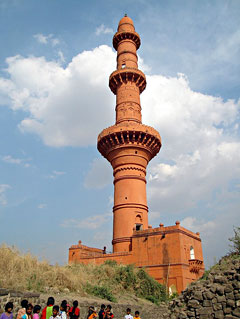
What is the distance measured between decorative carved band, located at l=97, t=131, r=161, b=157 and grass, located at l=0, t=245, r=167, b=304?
26.2 feet

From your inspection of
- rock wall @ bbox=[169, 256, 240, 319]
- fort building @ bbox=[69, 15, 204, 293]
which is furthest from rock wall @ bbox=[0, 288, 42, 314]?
fort building @ bbox=[69, 15, 204, 293]

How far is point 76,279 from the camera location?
12.0 meters

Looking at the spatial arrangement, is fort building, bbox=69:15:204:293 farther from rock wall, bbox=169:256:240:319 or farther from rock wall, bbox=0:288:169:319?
rock wall, bbox=169:256:240:319

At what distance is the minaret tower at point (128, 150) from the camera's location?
18984 mm

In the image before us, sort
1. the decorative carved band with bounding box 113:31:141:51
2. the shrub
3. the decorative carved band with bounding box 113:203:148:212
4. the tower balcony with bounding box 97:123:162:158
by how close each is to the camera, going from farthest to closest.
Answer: the decorative carved band with bounding box 113:31:141:51, the tower balcony with bounding box 97:123:162:158, the decorative carved band with bounding box 113:203:148:212, the shrub

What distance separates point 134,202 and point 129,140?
4350mm

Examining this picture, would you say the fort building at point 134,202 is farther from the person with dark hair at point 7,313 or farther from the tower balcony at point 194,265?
the person with dark hair at point 7,313

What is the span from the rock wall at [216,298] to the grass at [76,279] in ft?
15.8

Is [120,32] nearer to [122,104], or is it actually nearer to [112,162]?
[122,104]

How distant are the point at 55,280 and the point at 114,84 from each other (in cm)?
1723

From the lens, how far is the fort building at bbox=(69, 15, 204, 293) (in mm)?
16453

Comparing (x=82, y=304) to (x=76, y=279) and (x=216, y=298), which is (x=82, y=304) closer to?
(x=76, y=279)

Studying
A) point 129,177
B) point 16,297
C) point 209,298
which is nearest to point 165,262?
point 129,177

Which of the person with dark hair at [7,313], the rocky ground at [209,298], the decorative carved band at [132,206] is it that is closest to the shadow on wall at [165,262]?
the decorative carved band at [132,206]
